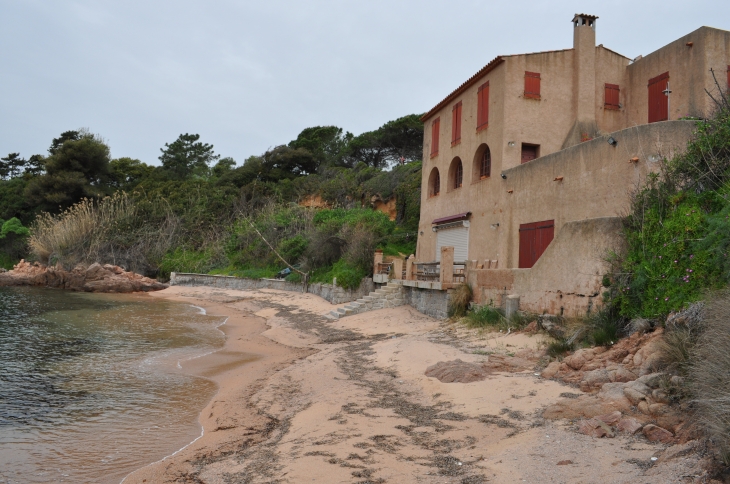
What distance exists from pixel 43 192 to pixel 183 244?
19113 millimetres

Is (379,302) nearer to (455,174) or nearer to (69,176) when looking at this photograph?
(455,174)

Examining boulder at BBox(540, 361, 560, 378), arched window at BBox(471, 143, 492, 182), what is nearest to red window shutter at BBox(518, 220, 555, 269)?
arched window at BBox(471, 143, 492, 182)

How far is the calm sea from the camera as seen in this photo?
664 centimetres

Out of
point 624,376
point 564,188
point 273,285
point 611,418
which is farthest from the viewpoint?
point 273,285

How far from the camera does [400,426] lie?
6523 mm

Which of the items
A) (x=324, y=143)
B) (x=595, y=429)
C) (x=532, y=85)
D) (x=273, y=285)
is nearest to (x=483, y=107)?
(x=532, y=85)

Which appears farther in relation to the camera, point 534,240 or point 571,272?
point 534,240

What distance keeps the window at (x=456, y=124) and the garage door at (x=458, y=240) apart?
349cm

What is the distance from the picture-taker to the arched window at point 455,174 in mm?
20500

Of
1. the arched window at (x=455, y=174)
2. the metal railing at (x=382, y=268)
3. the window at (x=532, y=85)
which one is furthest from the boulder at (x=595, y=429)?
the arched window at (x=455, y=174)

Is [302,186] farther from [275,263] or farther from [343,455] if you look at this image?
[343,455]

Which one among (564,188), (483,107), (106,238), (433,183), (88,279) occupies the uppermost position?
(483,107)

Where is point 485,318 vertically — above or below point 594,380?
above

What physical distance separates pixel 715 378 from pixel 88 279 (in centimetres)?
3661
